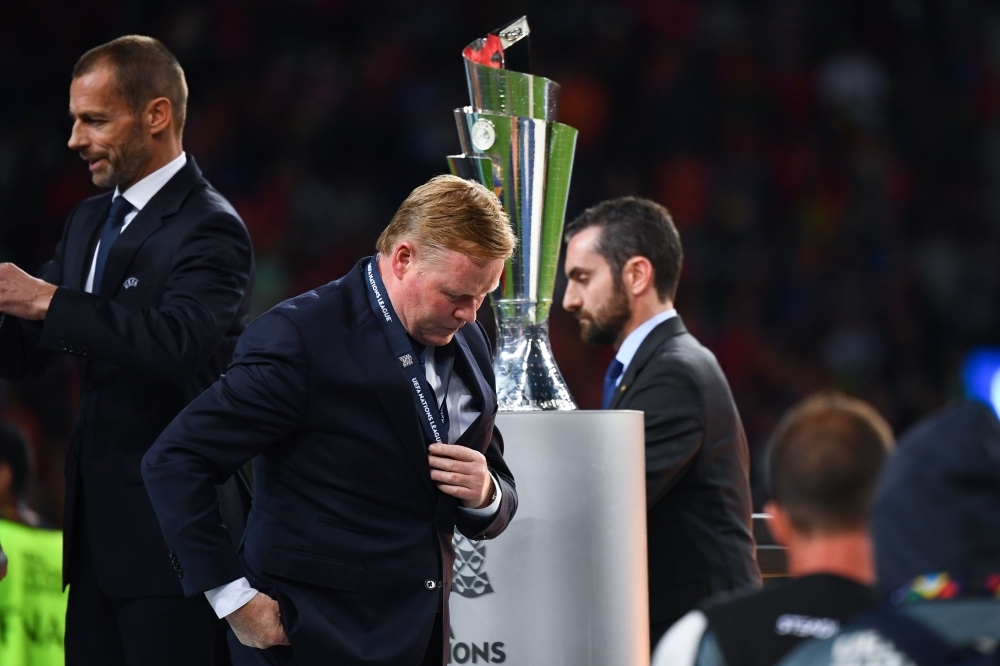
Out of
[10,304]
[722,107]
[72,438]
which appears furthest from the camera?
[722,107]

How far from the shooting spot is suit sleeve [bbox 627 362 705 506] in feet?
10.5

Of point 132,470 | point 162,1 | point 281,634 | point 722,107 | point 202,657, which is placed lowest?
point 202,657

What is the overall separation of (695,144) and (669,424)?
5.84 metres

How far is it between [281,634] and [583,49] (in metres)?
7.46

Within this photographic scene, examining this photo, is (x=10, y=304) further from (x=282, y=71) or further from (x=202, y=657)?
(x=282, y=71)

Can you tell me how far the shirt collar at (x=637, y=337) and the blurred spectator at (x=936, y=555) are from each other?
188 cm

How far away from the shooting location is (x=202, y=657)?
277cm

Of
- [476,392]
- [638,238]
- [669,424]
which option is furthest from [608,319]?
[476,392]

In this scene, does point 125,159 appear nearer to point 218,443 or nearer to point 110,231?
point 110,231

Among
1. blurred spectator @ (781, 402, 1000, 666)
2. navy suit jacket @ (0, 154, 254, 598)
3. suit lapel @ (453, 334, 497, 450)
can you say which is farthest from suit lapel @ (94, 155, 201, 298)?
blurred spectator @ (781, 402, 1000, 666)

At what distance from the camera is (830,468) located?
1.80 meters

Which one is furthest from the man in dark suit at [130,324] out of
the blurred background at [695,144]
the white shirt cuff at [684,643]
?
the blurred background at [695,144]

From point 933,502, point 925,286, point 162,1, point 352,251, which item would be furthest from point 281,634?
point 162,1

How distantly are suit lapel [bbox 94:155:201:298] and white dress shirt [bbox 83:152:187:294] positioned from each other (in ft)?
0.05
